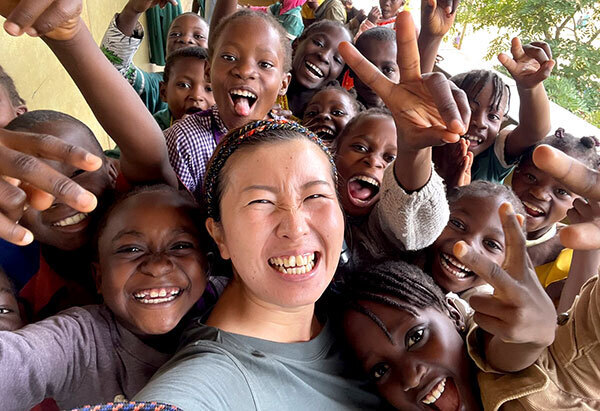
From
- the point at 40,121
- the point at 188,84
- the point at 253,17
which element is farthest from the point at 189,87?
the point at 40,121

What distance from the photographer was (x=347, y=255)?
1695 mm

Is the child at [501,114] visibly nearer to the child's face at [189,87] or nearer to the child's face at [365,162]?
the child's face at [365,162]

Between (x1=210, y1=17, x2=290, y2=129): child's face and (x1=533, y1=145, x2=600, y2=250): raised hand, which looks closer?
(x1=533, y1=145, x2=600, y2=250): raised hand

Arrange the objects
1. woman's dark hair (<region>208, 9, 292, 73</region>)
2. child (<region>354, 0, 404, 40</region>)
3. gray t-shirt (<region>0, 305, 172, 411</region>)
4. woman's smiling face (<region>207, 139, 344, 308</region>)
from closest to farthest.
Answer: gray t-shirt (<region>0, 305, 172, 411</region>), woman's smiling face (<region>207, 139, 344, 308</region>), woman's dark hair (<region>208, 9, 292, 73</region>), child (<region>354, 0, 404, 40</region>)

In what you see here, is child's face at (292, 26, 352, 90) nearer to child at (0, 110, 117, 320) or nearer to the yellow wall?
the yellow wall

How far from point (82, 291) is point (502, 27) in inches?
225

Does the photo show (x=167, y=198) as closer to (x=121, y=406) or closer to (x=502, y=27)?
(x=121, y=406)

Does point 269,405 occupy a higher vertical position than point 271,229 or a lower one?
lower

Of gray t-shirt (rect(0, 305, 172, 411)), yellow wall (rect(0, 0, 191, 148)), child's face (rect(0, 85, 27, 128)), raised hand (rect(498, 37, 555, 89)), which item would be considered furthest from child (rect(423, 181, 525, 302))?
yellow wall (rect(0, 0, 191, 148))

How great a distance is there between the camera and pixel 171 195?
A: 1.36m

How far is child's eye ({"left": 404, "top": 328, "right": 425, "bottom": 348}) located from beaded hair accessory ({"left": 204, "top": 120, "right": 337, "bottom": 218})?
1.73 feet

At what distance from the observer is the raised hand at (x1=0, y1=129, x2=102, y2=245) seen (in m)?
0.86

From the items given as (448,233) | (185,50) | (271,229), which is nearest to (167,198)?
(271,229)

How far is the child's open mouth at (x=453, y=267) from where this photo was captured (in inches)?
65.1
